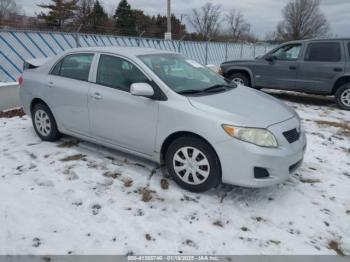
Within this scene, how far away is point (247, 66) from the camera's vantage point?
893 cm

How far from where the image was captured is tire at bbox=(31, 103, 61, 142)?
15.1 ft

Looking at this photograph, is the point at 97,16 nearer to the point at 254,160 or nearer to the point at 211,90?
the point at 211,90

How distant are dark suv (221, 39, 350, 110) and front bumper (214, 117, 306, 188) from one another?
5.43 meters

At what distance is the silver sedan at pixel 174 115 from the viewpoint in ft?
9.88

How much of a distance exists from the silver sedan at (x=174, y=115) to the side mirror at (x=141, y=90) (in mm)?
11

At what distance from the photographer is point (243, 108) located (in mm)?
3281

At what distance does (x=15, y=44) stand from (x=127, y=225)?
24.4 feet

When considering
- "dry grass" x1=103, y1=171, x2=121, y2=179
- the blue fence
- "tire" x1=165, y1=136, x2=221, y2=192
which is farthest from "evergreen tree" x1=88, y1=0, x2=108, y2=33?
"tire" x1=165, y1=136, x2=221, y2=192

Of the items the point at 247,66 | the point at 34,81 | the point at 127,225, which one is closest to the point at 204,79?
the point at 127,225

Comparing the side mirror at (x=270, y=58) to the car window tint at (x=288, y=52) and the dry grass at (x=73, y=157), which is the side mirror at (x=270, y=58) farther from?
the dry grass at (x=73, y=157)

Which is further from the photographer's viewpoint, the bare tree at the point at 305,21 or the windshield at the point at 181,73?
the bare tree at the point at 305,21

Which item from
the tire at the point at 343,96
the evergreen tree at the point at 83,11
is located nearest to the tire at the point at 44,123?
the tire at the point at 343,96

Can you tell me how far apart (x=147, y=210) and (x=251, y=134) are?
1333 mm

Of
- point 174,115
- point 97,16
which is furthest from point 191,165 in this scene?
point 97,16
